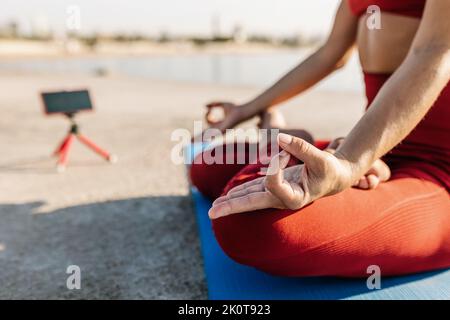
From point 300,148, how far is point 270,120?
3.24 ft

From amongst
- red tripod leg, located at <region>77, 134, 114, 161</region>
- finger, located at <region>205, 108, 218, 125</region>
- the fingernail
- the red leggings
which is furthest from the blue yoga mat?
red tripod leg, located at <region>77, 134, 114, 161</region>

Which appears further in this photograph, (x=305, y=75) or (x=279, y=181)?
(x=305, y=75)

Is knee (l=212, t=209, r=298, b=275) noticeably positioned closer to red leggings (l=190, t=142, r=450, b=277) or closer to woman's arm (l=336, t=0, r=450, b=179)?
red leggings (l=190, t=142, r=450, b=277)

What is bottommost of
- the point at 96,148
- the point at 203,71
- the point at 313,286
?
the point at 313,286

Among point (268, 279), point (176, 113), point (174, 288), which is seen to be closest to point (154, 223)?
point (174, 288)

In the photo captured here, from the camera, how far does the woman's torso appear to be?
1275mm

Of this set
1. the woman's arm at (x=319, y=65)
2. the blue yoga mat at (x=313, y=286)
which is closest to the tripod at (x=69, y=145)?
the woman's arm at (x=319, y=65)

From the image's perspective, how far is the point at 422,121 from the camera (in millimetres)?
1308

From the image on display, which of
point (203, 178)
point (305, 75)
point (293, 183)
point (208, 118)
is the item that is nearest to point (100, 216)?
point (203, 178)

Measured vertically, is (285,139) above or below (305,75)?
below

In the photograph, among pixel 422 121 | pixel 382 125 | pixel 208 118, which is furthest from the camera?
pixel 208 118

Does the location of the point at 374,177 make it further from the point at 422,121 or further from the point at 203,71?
the point at 203,71

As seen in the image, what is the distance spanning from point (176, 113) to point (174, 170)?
2.40 m

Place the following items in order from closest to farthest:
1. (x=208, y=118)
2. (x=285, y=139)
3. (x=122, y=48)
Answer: (x=285, y=139), (x=208, y=118), (x=122, y=48)
